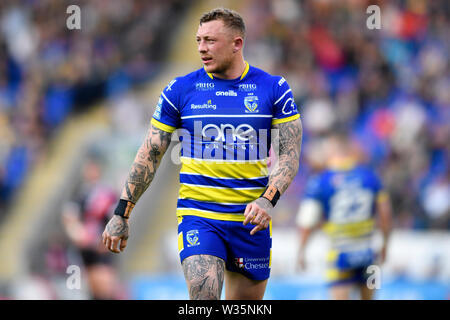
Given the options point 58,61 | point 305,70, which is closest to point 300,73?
point 305,70

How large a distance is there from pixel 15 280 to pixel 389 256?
6955 millimetres

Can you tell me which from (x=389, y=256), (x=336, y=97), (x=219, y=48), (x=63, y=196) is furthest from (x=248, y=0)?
(x=219, y=48)

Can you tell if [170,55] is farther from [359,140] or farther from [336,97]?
[359,140]

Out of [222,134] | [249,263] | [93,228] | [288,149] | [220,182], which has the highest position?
[222,134]

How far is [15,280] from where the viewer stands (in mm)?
13625

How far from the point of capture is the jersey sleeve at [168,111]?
18.6 ft

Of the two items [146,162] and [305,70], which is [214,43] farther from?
[305,70]

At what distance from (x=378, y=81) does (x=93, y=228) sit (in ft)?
24.3

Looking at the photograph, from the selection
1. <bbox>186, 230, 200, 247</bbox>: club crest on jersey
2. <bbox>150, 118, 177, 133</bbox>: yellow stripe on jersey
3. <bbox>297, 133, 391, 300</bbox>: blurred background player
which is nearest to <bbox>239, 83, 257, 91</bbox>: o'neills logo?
<bbox>150, 118, 177, 133</bbox>: yellow stripe on jersey

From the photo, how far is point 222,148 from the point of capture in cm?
558

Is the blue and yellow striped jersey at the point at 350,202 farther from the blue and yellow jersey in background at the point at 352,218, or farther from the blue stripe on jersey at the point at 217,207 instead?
the blue stripe on jersey at the point at 217,207

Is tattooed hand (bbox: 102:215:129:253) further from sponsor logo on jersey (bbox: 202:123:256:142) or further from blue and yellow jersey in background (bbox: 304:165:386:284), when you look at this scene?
blue and yellow jersey in background (bbox: 304:165:386:284)

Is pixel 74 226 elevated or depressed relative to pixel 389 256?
elevated

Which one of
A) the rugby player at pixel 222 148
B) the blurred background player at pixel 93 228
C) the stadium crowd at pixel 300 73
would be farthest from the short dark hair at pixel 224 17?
the stadium crowd at pixel 300 73
